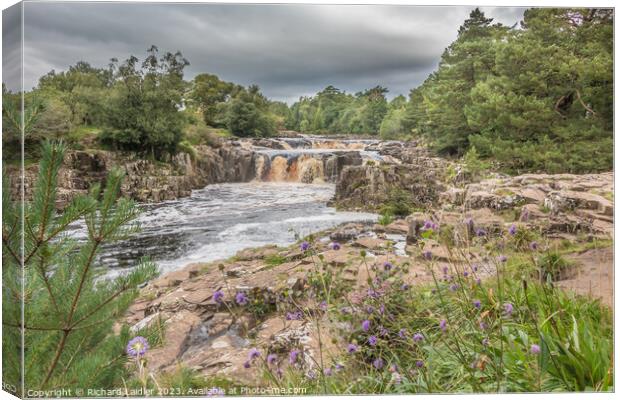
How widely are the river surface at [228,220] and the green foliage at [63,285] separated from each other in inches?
32.1

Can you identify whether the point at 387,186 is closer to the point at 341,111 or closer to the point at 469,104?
the point at 341,111

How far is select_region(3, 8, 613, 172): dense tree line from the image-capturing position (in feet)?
11.3

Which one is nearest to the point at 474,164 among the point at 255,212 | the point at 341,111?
the point at 341,111

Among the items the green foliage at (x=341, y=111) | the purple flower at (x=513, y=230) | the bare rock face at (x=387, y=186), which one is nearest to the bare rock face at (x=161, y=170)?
the green foliage at (x=341, y=111)

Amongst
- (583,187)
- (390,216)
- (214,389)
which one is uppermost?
(583,187)

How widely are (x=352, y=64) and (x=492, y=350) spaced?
2.08 meters

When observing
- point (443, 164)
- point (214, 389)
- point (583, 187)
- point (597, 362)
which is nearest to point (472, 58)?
point (443, 164)

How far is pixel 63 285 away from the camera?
2273mm

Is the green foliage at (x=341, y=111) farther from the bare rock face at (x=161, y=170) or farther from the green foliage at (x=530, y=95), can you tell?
the bare rock face at (x=161, y=170)

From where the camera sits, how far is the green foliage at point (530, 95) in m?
3.56

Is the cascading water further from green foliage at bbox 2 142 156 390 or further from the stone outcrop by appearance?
green foliage at bbox 2 142 156 390

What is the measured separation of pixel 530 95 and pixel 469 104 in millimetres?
449

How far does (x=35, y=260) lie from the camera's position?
2199 millimetres

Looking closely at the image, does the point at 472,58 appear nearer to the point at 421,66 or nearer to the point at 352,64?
the point at 421,66
